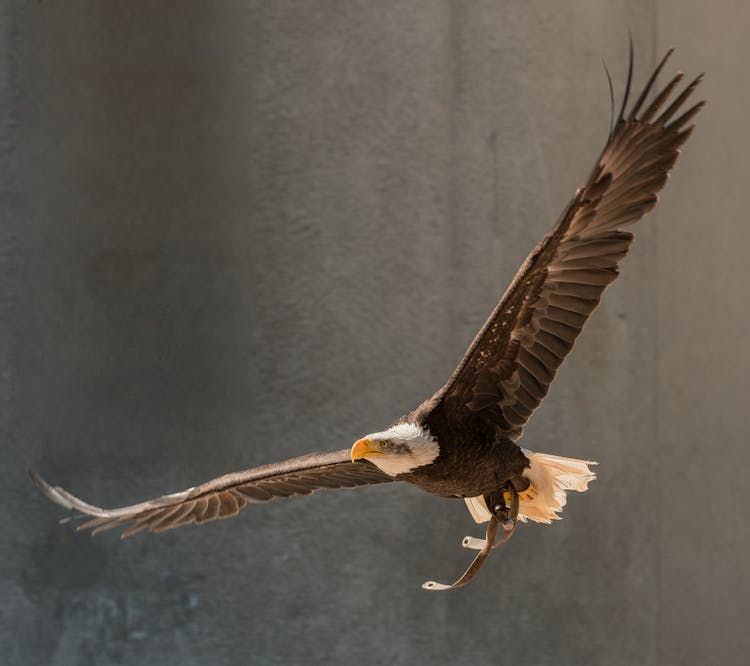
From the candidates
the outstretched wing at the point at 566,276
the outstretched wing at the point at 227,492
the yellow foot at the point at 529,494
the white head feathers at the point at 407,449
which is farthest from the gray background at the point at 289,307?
the white head feathers at the point at 407,449

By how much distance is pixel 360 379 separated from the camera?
4.57 meters

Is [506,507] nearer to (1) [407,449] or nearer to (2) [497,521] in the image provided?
(2) [497,521]

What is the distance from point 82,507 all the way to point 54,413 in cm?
128

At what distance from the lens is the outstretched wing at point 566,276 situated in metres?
2.52

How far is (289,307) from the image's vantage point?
14.9 feet

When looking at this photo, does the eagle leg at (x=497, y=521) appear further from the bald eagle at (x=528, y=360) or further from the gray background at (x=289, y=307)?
the gray background at (x=289, y=307)

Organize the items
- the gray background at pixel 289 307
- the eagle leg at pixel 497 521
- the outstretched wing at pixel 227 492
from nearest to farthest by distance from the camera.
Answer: the eagle leg at pixel 497 521 < the outstretched wing at pixel 227 492 < the gray background at pixel 289 307

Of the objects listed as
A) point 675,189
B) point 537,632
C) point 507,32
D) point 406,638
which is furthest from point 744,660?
point 507,32

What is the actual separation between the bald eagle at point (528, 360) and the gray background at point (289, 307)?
1.57m

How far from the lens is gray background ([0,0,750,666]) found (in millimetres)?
4469

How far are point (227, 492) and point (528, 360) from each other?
104cm

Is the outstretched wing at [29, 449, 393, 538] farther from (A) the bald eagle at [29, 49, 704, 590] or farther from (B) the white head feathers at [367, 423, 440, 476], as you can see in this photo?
(B) the white head feathers at [367, 423, 440, 476]

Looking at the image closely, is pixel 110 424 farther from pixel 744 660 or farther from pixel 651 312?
pixel 744 660

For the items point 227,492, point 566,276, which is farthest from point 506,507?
point 227,492
